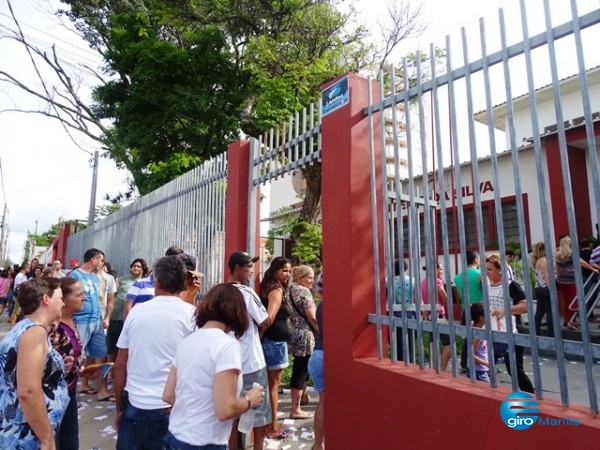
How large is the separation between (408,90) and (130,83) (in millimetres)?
11645

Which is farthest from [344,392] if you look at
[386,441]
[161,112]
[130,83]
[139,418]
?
[130,83]

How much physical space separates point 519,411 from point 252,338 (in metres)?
1.89

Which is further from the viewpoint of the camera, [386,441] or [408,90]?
[408,90]

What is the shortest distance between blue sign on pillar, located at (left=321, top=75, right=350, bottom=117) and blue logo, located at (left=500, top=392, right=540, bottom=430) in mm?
2335

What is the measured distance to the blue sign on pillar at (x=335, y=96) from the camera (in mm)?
3445

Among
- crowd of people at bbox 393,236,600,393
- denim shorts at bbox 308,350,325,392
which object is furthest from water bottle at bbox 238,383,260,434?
crowd of people at bbox 393,236,600,393

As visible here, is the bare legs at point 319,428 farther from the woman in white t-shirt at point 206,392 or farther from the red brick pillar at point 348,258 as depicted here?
the woman in white t-shirt at point 206,392

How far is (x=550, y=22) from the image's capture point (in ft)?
7.20

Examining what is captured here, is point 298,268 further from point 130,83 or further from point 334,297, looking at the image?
point 130,83

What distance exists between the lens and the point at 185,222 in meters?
6.52

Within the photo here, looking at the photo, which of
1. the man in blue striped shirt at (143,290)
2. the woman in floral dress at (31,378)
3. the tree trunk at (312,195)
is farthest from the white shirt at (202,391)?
the tree trunk at (312,195)

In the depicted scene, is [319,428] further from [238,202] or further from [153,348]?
[238,202]

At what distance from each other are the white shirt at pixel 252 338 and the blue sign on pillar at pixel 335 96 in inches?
65.0

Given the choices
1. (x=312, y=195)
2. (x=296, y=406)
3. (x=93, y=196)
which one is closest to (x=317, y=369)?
(x=296, y=406)
